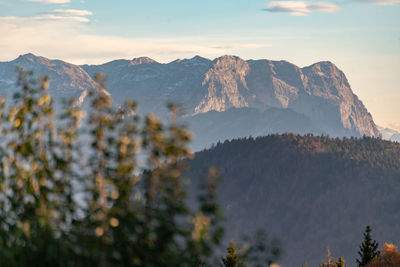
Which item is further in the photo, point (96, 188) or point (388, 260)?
point (388, 260)

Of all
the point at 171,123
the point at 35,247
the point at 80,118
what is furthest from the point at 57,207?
the point at 171,123

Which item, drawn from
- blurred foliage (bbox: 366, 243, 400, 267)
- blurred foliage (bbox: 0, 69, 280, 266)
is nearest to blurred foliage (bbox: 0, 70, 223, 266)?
blurred foliage (bbox: 0, 69, 280, 266)

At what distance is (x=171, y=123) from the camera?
54.4ft

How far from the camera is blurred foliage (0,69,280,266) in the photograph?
50.6 ft

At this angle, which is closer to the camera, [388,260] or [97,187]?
[97,187]

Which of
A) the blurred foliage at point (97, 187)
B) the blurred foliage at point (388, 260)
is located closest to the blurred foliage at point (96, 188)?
the blurred foliage at point (97, 187)

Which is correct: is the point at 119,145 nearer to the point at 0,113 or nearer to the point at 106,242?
the point at 106,242

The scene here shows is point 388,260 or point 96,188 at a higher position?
point 96,188

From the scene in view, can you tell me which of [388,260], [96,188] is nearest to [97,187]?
[96,188]

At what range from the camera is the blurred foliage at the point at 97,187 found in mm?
15430

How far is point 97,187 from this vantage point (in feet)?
50.9

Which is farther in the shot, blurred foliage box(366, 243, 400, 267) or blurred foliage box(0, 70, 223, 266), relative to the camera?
blurred foliage box(366, 243, 400, 267)

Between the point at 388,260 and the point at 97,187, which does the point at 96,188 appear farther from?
the point at 388,260

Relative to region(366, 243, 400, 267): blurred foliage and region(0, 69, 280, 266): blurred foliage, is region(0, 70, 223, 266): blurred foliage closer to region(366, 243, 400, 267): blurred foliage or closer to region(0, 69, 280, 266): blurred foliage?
region(0, 69, 280, 266): blurred foliage
